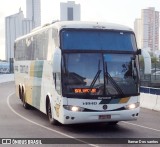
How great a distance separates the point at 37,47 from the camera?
51.8 ft

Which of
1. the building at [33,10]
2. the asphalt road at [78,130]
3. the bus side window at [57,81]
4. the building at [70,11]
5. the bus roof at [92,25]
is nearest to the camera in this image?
the asphalt road at [78,130]

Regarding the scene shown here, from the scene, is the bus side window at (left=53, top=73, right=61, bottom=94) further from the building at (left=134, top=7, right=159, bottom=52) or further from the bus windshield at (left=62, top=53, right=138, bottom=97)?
the building at (left=134, top=7, right=159, bottom=52)

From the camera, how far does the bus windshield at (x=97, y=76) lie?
11641 mm

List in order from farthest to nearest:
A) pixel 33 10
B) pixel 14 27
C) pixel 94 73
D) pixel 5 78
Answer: pixel 33 10, pixel 14 27, pixel 5 78, pixel 94 73

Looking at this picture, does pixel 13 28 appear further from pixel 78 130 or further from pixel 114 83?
pixel 114 83

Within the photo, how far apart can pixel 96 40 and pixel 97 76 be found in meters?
1.18

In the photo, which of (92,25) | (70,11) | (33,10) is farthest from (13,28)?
(92,25)

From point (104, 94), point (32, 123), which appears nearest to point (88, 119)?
point (104, 94)

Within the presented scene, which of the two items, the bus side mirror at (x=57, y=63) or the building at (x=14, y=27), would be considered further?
the building at (x=14, y=27)

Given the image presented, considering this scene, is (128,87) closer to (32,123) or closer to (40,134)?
(40,134)

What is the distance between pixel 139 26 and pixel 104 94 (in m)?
190

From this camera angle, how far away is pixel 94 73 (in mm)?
11719

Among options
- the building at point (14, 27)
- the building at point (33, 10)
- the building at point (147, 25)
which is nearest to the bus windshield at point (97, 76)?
the building at point (14, 27)

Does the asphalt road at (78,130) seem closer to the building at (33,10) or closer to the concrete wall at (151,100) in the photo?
the concrete wall at (151,100)
